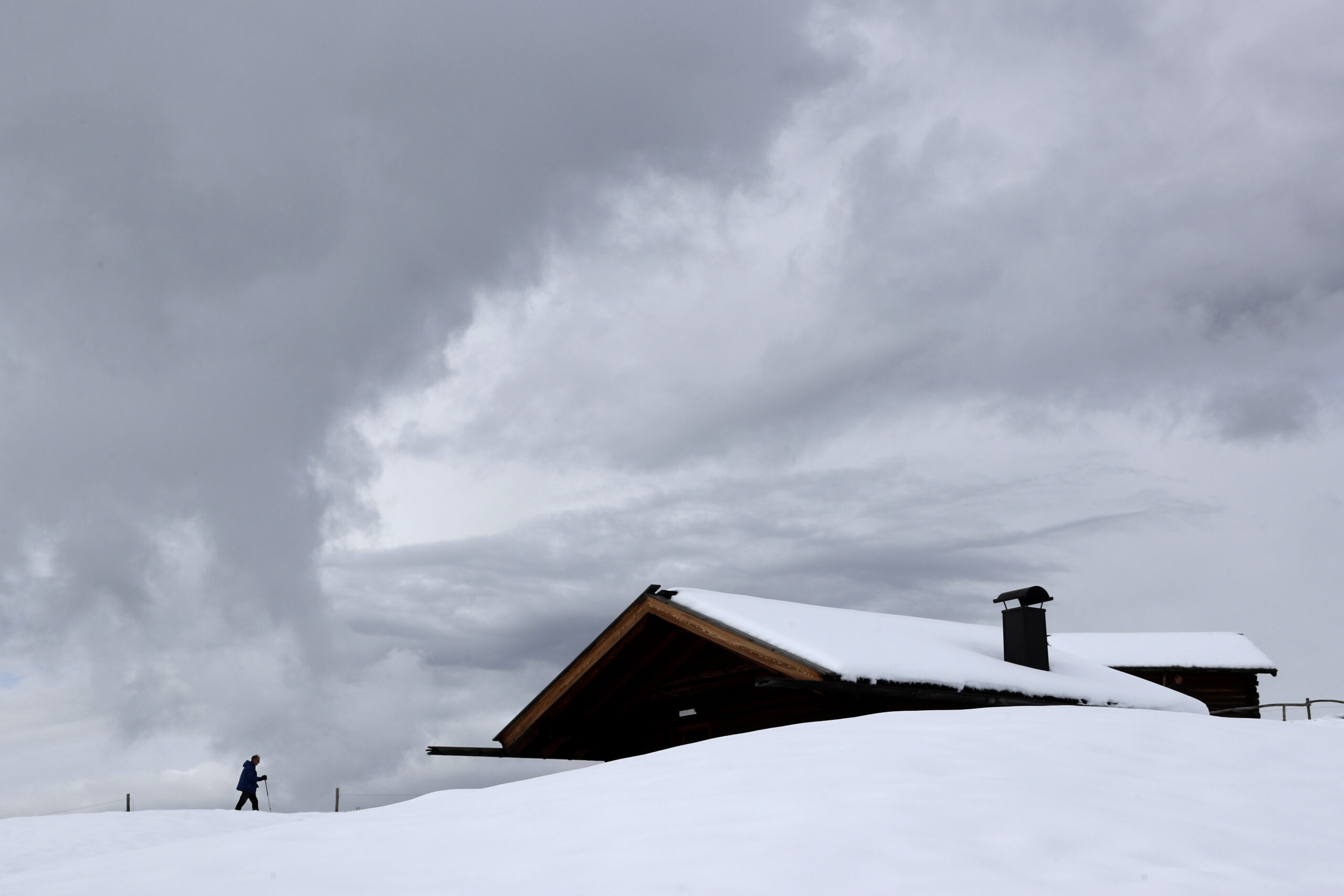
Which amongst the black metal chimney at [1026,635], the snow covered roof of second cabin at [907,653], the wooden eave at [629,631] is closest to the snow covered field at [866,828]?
the wooden eave at [629,631]

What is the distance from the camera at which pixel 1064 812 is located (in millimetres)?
3896

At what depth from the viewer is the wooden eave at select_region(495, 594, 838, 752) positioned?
1120cm

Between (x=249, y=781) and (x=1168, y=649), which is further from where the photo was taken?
(x=1168, y=649)

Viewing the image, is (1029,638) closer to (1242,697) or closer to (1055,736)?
(1055,736)

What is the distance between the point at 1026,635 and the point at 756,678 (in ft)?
16.1

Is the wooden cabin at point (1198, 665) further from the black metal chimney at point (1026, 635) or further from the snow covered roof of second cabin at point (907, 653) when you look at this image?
the black metal chimney at point (1026, 635)

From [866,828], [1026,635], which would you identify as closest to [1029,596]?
[1026,635]

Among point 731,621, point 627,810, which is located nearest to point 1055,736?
point 627,810

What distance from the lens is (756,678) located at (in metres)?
13.4

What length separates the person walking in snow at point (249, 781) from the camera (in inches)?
731

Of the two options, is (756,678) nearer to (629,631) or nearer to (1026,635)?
(629,631)

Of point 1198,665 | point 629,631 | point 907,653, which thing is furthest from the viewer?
point 1198,665

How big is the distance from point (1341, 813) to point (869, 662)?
283 inches

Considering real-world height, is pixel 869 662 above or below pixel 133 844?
above
